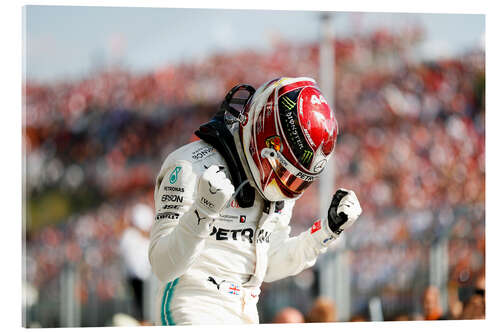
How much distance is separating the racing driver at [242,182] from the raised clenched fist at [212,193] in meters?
0.23

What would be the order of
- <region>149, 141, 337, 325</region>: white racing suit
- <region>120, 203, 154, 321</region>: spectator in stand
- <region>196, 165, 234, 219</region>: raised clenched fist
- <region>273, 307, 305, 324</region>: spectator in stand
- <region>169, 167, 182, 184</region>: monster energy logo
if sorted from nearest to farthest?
<region>196, 165, 234, 219</region>: raised clenched fist, <region>149, 141, 337, 325</region>: white racing suit, <region>169, 167, 182, 184</region>: monster energy logo, <region>273, 307, 305, 324</region>: spectator in stand, <region>120, 203, 154, 321</region>: spectator in stand

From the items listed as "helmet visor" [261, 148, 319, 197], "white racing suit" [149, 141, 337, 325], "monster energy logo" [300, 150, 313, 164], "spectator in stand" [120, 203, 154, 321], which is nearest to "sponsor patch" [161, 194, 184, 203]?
"white racing suit" [149, 141, 337, 325]

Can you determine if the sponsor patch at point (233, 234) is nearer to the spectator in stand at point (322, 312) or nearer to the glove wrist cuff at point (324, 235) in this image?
the glove wrist cuff at point (324, 235)

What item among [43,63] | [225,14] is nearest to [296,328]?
[225,14]

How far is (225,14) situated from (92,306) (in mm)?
2614

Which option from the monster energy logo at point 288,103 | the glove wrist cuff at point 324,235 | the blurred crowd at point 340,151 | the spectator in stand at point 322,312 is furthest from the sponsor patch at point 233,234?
the blurred crowd at point 340,151

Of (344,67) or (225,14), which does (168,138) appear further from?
(225,14)

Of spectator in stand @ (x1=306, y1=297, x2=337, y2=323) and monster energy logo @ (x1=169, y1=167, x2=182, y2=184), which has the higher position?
monster energy logo @ (x1=169, y1=167, x2=182, y2=184)

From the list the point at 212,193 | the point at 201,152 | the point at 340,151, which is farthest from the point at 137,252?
the point at 212,193

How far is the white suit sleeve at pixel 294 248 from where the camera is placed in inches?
122

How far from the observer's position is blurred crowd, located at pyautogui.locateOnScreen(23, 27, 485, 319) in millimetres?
5598

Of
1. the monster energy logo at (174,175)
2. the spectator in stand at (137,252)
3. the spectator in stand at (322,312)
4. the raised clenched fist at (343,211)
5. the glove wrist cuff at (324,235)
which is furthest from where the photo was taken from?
the spectator in stand at (137,252)

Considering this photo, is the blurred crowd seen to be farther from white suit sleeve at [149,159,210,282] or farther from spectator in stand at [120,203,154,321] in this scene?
white suit sleeve at [149,159,210,282]

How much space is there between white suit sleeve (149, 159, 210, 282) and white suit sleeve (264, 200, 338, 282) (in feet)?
2.22
